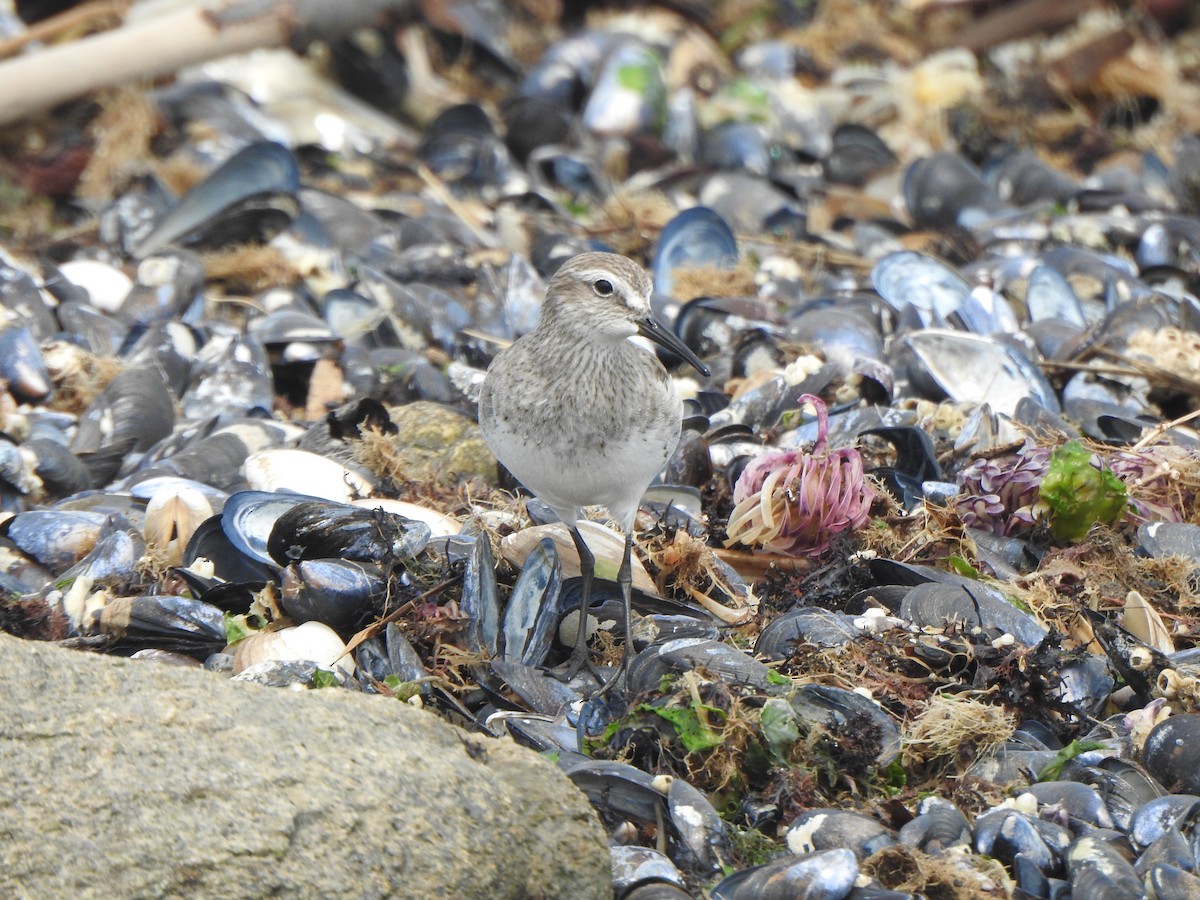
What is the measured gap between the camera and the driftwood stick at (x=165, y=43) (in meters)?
9.87

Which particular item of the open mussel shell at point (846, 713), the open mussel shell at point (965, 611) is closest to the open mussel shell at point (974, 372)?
the open mussel shell at point (965, 611)

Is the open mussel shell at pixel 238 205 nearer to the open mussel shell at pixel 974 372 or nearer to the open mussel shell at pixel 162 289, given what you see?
the open mussel shell at pixel 162 289

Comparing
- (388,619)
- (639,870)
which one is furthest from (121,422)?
(639,870)

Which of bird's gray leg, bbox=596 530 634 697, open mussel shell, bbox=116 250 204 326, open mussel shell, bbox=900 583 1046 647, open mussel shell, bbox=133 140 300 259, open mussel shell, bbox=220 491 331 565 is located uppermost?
open mussel shell, bbox=900 583 1046 647

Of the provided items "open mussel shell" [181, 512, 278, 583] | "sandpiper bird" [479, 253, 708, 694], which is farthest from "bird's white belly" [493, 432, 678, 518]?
"open mussel shell" [181, 512, 278, 583]

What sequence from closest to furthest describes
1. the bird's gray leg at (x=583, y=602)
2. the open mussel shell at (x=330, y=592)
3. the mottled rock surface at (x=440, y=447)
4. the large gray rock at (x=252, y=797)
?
the large gray rock at (x=252, y=797)
the open mussel shell at (x=330, y=592)
the bird's gray leg at (x=583, y=602)
the mottled rock surface at (x=440, y=447)

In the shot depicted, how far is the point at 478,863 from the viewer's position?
3373 mm

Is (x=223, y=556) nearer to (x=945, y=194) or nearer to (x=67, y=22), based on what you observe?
(x=945, y=194)

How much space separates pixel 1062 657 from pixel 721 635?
1.24m

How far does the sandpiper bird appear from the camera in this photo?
16.4 feet

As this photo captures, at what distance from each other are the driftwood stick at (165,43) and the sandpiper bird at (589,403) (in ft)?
20.7

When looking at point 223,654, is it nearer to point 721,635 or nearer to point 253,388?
point 721,635

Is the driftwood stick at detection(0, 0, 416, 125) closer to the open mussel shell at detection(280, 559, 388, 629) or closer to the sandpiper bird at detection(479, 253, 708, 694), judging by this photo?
the sandpiper bird at detection(479, 253, 708, 694)

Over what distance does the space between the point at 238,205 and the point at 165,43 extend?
223cm
